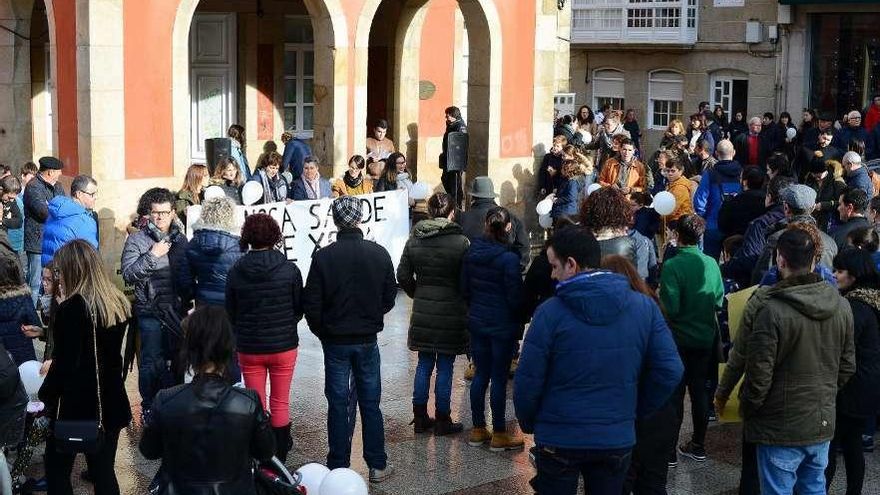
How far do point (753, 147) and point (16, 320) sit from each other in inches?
654

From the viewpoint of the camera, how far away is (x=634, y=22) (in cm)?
3312

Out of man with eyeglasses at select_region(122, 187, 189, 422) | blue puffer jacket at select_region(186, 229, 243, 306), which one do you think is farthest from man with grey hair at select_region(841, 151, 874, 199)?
man with eyeglasses at select_region(122, 187, 189, 422)

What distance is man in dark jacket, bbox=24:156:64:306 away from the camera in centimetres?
1223

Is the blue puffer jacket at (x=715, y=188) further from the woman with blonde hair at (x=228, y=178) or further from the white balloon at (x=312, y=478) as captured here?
the white balloon at (x=312, y=478)

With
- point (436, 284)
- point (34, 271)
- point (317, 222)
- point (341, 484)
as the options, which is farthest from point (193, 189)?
point (341, 484)

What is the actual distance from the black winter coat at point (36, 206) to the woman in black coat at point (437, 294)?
4.58 metres

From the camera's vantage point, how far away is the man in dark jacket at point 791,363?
6.39 meters

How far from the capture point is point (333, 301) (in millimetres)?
7852

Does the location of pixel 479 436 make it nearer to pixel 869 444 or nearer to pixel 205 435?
pixel 869 444

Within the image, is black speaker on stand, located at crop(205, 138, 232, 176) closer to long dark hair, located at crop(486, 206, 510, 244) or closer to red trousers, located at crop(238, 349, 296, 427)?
long dark hair, located at crop(486, 206, 510, 244)

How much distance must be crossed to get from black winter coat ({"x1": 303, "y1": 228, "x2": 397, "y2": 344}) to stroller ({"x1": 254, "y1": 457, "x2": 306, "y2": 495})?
2.11 m

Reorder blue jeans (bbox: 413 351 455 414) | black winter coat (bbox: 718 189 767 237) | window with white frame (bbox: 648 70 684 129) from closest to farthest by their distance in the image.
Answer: blue jeans (bbox: 413 351 455 414)
black winter coat (bbox: 718 189 767 237)
window with white frame (bbox: 648 70 684 129)

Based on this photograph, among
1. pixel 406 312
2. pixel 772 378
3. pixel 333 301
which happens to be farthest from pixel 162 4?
pixel 772 378

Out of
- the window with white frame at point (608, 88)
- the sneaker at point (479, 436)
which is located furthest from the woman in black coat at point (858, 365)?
the window with white frame at point (608, 88)
